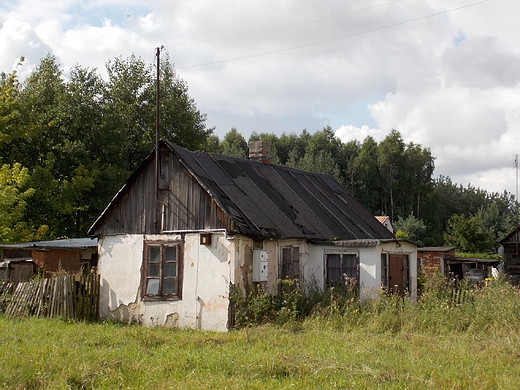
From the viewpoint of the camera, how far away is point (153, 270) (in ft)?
46.7

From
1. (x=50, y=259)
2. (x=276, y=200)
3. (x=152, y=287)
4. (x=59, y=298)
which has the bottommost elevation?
(x=59, y=298)

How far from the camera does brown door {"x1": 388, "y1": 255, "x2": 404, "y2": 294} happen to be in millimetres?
15961

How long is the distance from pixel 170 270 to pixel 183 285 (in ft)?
1.85

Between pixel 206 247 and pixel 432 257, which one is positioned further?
pixel 432 257

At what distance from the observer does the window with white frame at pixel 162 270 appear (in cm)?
1386

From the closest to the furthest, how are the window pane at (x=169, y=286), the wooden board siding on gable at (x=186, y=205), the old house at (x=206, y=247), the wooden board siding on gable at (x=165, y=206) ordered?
the old house at (x=206, y=247) < the wooden board siding on gable at (x=186, y=205) < the wooden board siding on gable at (x=165, y=206) < the window pane at (x=169, y=286)

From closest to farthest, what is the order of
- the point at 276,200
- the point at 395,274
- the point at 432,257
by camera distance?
1. the point at 395,274
2. the point at 276,200
3. the point at 432,257

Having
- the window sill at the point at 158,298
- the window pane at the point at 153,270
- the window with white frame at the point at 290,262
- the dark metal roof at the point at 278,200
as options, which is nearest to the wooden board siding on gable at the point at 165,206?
the dark metal roof at the point at 278,200

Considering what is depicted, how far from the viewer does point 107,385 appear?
7.62 m

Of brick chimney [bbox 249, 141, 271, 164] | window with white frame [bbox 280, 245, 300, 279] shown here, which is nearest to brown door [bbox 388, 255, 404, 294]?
window with white frame [bbox 280, 245, 300, 279]

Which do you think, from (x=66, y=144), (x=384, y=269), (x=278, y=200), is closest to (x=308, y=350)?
(x=384, y=269)

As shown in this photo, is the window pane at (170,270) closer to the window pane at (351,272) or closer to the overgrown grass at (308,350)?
the overgrown grass at (308,350)

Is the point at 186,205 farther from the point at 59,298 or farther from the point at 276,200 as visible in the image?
the point at 59,298

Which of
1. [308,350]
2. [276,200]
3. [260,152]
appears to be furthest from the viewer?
[260,152]
